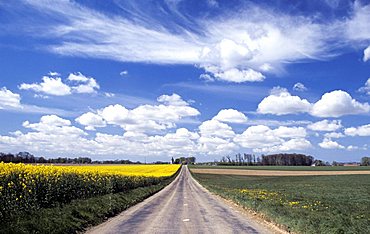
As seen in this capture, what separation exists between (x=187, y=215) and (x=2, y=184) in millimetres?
9482

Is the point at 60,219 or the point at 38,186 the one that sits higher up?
the point at 38,186

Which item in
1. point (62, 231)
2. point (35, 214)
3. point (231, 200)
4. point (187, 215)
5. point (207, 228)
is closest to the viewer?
point (62, 231)

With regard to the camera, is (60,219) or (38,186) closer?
(60,219)

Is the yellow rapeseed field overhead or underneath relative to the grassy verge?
overhead

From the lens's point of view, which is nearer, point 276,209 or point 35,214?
point 35,214

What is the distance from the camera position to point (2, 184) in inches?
544

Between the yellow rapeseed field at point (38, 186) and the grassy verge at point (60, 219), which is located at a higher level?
the yellow rapeseed field at point (38, 186)

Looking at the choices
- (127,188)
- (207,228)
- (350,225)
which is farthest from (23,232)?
(127,188)

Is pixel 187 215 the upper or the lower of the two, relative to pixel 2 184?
lower

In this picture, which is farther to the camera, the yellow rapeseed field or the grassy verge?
the yellow rapeseed field

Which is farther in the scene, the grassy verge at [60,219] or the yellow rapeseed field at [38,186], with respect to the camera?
the yellow rapeseed field at [38,186]

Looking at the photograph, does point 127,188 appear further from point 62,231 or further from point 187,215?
point 62,231

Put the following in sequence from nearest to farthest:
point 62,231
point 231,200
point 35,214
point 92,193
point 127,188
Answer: point 62,231 → point 35,214 → point 92,193 → point 231,200 → point 127,188

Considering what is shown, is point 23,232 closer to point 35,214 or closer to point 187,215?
point 35,214
